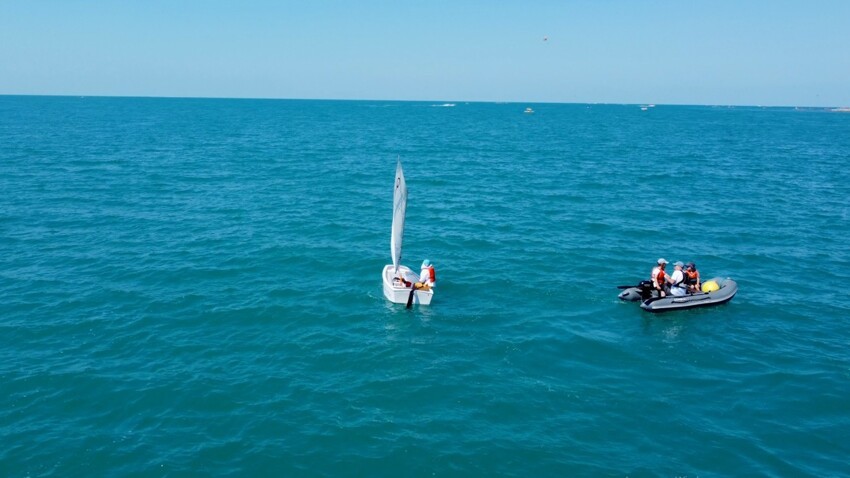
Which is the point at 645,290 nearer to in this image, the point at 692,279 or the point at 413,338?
the point at 692,279

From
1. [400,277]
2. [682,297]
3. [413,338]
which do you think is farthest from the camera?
[400,277]

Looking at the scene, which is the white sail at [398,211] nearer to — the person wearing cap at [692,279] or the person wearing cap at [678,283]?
the person wearing cap at [678,283]

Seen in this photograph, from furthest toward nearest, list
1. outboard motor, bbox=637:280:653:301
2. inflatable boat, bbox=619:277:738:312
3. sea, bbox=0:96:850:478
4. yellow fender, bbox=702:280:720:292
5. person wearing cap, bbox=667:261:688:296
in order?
yellow fender, bbox=702:280:720:292 < outboard motor, bbox=637:280:653:301 < person wearing cap, bbox=667:261:688:296 < inflatable boat, bbox=619:277:738:312 < sea, bbox=0:96:850:478

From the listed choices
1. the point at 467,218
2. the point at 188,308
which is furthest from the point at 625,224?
the point at 188,308

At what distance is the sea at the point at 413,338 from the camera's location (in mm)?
19359

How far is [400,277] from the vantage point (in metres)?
32.2

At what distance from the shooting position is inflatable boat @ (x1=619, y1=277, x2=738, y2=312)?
30.9 meters

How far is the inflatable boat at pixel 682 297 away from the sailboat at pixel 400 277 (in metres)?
12.5

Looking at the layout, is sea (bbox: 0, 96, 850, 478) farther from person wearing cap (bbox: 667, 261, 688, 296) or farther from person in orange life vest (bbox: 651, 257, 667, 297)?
person in orange life vest (bbox: 651, 257, 667, 297)

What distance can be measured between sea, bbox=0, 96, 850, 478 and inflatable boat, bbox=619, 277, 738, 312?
2.37 ft

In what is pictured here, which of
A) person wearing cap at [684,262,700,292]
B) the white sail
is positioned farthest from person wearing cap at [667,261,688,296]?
the white sail

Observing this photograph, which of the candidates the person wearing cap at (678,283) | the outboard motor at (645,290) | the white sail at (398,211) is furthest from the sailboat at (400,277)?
the person wearing cap at (678,283)

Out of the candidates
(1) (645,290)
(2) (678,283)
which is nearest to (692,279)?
(2) (678,283)

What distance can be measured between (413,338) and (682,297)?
16.4 metres
